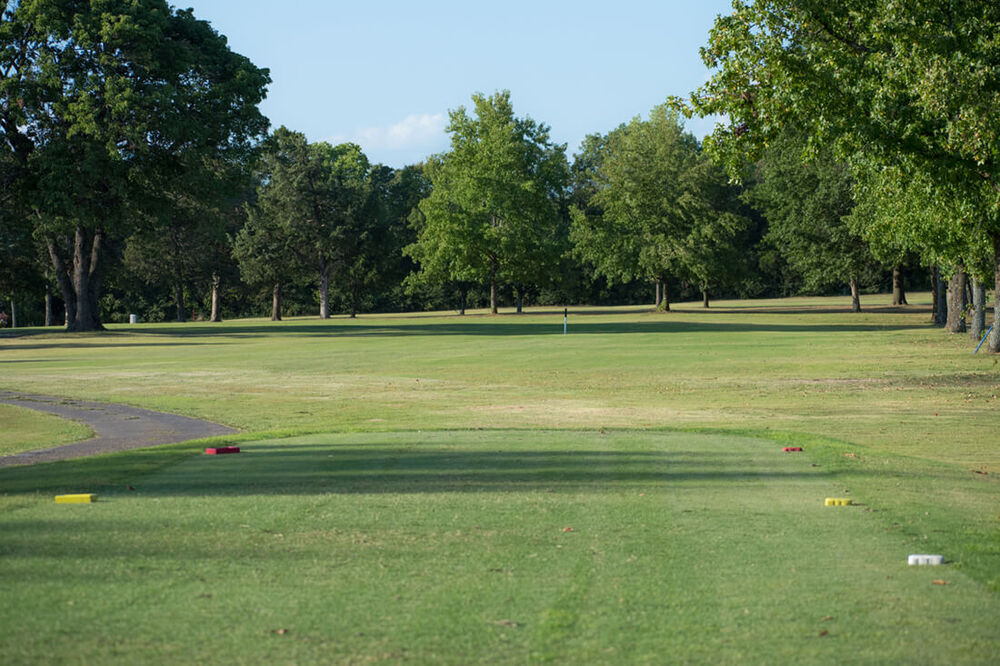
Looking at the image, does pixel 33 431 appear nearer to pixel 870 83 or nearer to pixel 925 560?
pixel 925 560

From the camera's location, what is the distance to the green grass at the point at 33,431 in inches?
598

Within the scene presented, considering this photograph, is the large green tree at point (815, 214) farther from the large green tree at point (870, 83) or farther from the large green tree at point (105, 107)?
the large green tree at point (870, 83)

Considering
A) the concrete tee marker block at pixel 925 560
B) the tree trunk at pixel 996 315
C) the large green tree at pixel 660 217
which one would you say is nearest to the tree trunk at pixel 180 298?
the large green tree at pixel 660 217

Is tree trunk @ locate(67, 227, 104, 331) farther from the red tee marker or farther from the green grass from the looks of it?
the red tee marker

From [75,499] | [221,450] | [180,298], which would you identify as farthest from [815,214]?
[75,499]

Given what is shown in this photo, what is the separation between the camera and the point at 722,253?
83.7 metres

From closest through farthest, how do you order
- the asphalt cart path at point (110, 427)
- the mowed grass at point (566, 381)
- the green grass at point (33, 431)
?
the asphalt cart path at point (110, 427), the green grass at point (33, 431), the mowed grass at point (566, 381)

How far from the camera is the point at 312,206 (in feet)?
297

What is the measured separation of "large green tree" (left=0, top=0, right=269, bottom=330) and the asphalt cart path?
30025 millimetres

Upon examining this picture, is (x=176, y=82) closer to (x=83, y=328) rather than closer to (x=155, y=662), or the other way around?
(x=83, y=328)

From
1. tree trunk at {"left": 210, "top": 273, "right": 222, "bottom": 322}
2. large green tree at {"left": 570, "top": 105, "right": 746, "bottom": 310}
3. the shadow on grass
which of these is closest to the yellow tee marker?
the shadow on grass

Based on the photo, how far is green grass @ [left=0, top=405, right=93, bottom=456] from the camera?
1519 centimetres

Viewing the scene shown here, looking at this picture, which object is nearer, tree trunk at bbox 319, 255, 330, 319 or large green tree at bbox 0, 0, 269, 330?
large green tree at bbox 0, 0, 269, 330

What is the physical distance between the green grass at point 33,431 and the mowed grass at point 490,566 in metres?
4.44
